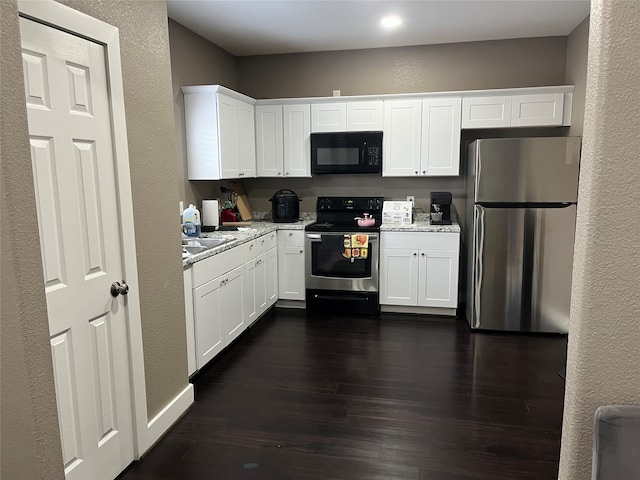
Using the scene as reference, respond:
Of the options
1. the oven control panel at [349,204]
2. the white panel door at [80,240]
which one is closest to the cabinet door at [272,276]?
the oven control panel at [349,204]

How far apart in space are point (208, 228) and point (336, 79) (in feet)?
6.84

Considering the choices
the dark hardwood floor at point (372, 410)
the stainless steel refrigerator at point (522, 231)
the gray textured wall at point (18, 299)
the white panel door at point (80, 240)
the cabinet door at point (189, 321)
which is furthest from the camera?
the stainless steel refrigerator at point (522, 231)

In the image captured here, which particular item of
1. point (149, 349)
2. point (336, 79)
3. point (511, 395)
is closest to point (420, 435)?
point (511, 395)

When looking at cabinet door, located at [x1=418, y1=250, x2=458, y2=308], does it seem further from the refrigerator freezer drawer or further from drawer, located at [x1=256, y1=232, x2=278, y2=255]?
drawer, located at [x1=256, y1=232, x2=278, y2=255]

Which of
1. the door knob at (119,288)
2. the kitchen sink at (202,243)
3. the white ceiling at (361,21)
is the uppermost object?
the white ceiling at (361,21)

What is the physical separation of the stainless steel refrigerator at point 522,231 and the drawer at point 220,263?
6.35 feet

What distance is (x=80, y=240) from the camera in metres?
1.93

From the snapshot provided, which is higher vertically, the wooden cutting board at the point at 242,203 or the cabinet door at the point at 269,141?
the cabinet door at the point at 269,141

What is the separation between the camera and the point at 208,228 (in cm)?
426

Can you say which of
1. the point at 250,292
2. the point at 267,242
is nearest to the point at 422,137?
the point at 267,242

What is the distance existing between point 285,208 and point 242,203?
0.53 metres

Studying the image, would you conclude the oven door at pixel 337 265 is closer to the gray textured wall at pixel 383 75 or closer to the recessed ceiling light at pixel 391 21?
the gray textured wall at pixel 383 75

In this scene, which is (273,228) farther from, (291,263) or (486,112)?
(486,112)

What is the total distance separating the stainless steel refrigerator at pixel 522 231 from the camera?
3779 mm
